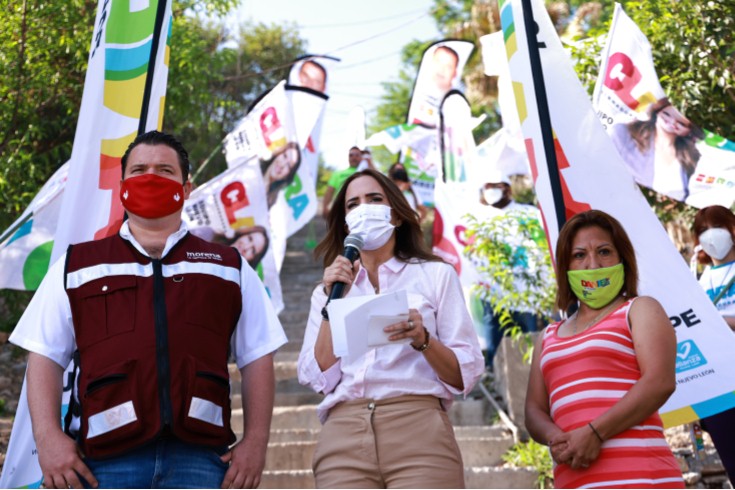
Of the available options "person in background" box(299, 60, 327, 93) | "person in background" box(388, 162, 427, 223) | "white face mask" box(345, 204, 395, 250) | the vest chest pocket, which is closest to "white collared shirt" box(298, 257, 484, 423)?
"white face mask" box(345, 204, 395, 250)

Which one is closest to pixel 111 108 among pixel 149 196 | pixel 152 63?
pixel 152 63

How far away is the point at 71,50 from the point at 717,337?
6158mm

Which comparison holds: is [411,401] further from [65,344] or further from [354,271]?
[65,344]

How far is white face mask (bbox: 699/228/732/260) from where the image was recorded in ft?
18.3

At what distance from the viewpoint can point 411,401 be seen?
3549 mm

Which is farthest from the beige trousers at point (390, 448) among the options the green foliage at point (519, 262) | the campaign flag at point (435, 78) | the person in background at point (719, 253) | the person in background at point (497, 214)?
the campaign flag at point (435, 78)

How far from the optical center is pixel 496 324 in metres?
8.66

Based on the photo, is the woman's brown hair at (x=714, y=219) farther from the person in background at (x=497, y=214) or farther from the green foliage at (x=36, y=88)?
the green foliage at (x=36, y=88)

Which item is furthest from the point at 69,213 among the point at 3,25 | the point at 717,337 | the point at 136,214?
the point at 3,25

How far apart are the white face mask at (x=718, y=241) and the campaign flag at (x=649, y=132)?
1111 millimetres

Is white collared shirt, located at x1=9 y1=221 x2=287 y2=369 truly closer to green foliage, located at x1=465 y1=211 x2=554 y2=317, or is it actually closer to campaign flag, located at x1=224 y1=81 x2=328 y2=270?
green foliage, located at x1=465 y1=211 x2=554 y2=317

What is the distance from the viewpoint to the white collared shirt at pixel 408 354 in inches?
141

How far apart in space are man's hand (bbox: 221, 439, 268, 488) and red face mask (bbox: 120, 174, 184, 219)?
82 centimetres

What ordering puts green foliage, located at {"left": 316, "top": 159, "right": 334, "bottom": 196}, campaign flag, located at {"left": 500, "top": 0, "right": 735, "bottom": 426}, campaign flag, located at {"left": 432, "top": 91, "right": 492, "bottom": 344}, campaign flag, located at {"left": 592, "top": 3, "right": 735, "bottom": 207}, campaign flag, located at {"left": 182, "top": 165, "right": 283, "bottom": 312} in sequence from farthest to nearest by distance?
1. green foliage, located at {"left": 316, "top": 159, "right": 334, "bottom": 196}
2. campaign flag, located at {"left": 182, "top": 165, "right": 283, "bottom": 312}
3. campaign flag, located at {"left": 432, "top": 91, "right": 492, "bottom": 344}
4. campaign flag, located at {"left": 592, "top": 3, "right": 735, "bottom": 207}
5. campaign flag, located at {"left": 500, "top": 0, "right": 735, "bottom": 426}
